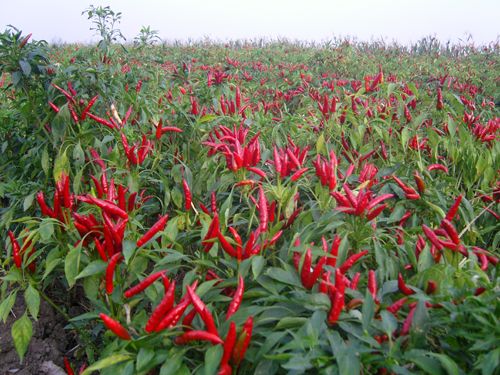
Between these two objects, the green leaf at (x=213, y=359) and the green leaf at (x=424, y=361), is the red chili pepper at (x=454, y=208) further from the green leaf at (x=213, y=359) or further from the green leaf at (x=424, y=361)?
the green leaf at (x=213, y=359)

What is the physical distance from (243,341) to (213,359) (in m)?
0.09

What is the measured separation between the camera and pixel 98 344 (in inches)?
87.2

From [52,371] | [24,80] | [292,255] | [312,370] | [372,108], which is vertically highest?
[24,80]

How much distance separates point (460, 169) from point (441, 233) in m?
1.04

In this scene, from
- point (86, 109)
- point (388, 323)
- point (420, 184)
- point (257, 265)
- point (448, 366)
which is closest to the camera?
point (448, 366)

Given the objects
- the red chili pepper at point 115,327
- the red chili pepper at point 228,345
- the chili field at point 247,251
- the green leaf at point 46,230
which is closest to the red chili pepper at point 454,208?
the chili field at point 247,251

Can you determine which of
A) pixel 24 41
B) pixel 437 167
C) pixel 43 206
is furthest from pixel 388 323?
pixel 24 41

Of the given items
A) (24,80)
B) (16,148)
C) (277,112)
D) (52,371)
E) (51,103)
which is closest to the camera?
(52,371)

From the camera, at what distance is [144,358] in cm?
123

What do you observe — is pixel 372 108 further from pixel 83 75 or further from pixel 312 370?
pixel 312 370

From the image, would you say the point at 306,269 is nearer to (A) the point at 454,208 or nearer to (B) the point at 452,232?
(B) the point at 452,232

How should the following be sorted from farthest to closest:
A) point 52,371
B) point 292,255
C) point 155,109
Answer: point 155,109 < point 52,371 < point 292,255

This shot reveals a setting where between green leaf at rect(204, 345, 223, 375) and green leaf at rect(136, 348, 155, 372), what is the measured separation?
0.15 meters

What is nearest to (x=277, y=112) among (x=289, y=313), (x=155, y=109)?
(x=155, y=109)
